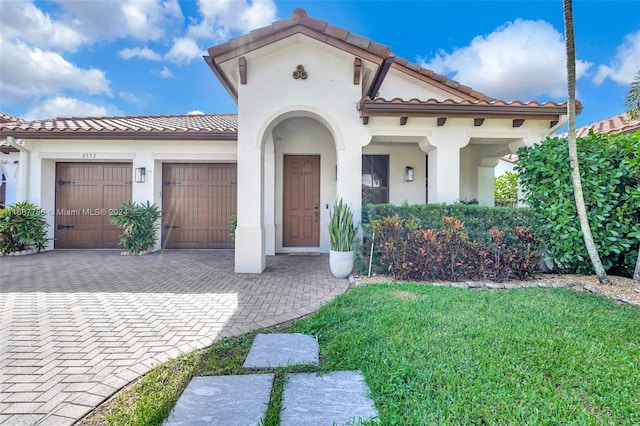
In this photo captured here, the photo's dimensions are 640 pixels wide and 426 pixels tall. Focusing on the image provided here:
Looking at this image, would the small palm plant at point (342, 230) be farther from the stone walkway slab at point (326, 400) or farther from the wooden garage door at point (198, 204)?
the wooden garage door at point (198, 204)

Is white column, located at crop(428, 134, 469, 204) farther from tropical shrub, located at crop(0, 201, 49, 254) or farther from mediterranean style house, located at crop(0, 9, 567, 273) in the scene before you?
tropical shrub, located at crop(0, 201, 49, 254)

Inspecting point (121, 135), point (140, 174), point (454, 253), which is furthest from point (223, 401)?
point (121, 135)

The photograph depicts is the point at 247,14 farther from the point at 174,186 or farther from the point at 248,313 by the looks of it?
the point at 248,313

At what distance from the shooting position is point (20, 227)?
841cm

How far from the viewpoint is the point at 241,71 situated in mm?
6289

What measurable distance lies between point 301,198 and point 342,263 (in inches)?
139

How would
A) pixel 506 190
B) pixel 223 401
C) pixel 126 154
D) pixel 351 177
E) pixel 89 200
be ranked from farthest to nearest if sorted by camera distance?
1. pixel 506 190
2. pixel 89 200
3. pixel 126 154
4. pixel 351 177
5. pixel 223 401

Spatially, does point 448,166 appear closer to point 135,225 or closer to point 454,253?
point 454,253

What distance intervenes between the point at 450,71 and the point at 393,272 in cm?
969

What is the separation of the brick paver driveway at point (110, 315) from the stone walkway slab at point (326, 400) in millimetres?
1390

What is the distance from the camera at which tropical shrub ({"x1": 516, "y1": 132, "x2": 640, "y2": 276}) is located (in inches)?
207

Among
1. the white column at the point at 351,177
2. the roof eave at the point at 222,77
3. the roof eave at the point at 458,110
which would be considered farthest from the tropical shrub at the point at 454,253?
the roof eave at the point at 222,77

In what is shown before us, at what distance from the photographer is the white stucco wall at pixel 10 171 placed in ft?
32.0

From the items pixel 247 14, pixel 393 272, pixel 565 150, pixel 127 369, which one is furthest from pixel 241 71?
pixel 565 150
